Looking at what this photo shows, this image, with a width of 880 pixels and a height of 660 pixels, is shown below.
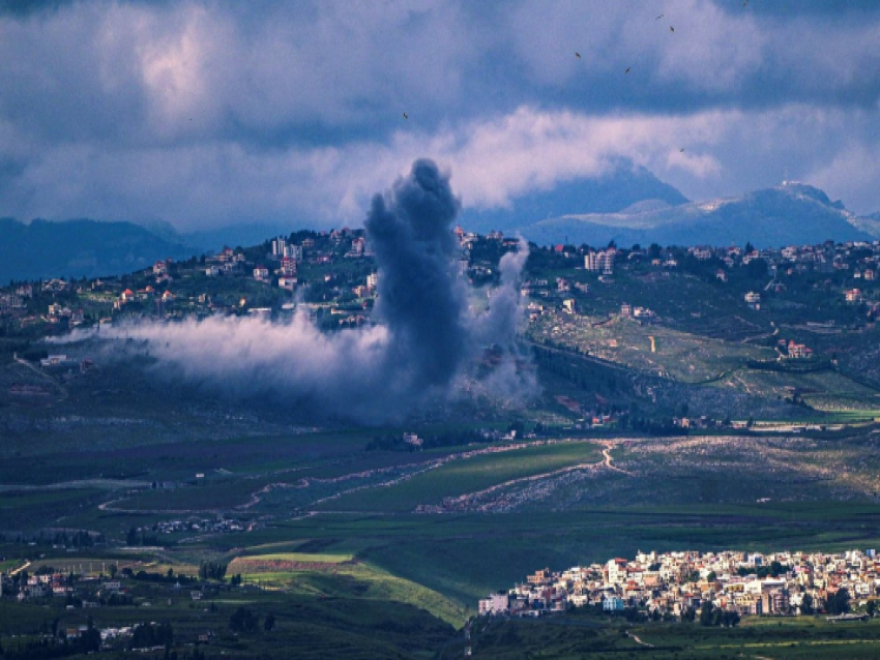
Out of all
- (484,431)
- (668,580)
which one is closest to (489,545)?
(668,580)

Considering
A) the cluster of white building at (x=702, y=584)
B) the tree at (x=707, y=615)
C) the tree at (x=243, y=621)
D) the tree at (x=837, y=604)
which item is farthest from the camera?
the cluster of white building at (x=702, y=584)

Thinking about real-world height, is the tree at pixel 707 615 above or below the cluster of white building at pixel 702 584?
below

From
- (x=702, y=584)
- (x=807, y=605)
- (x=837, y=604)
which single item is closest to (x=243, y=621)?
(x=702, y=584)

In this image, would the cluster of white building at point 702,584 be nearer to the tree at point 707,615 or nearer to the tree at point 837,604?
the tree at point 837,604

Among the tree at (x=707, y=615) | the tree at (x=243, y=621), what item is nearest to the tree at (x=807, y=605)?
the tree at (x=707, y=615)

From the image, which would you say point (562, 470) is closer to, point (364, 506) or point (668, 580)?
point (364, 506)

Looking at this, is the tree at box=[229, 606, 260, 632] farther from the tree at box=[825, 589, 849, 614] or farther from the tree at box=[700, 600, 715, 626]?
the tree at box=[825, 589, 849, 614]

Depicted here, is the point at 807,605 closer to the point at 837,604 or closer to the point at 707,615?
the point at 837,604

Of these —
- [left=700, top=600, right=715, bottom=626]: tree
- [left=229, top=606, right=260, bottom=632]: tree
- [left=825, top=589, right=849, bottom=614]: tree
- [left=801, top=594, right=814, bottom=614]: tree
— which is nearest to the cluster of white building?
[left=801, top=594, right=814, bottom=614]: tree
